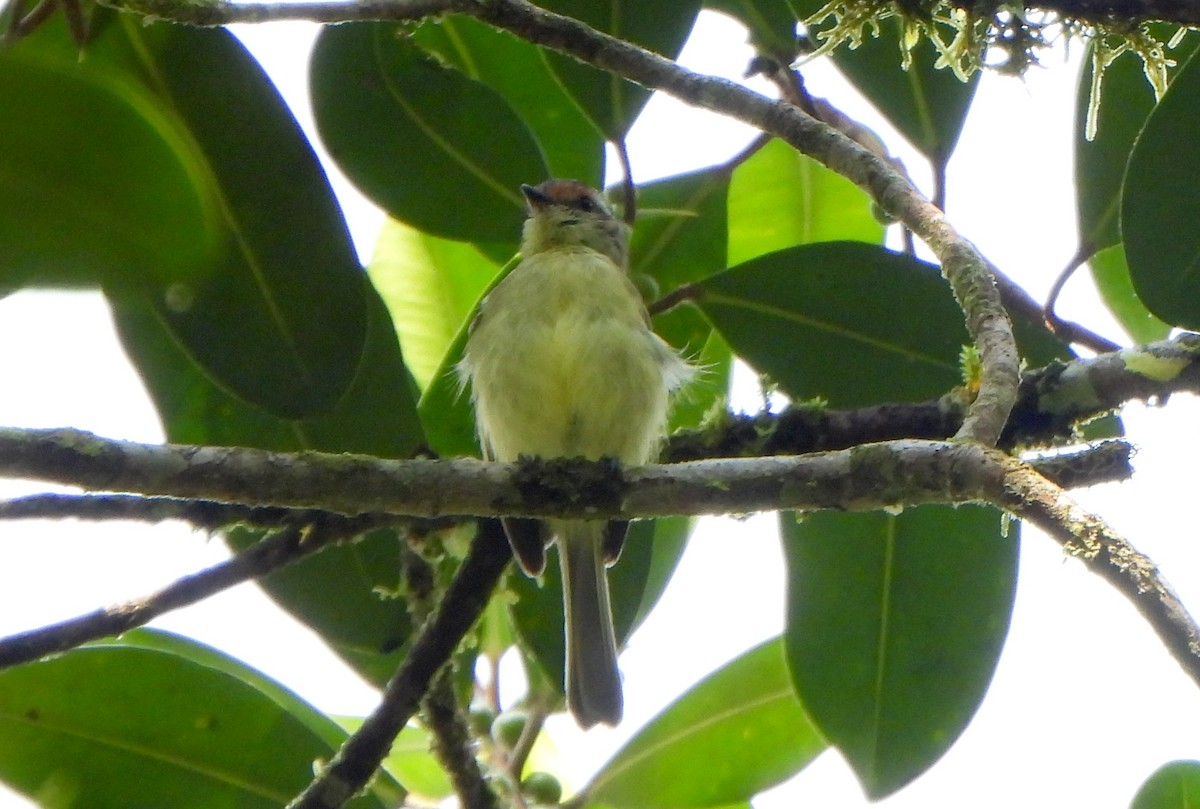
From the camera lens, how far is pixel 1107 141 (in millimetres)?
2838

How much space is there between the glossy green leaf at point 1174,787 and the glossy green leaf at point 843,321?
0.91 metres

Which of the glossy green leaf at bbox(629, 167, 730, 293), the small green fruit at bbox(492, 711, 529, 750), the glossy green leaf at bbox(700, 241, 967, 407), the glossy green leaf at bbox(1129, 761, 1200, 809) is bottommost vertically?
the glossy green leaf at bbox(1129, 761, 1200, 809)

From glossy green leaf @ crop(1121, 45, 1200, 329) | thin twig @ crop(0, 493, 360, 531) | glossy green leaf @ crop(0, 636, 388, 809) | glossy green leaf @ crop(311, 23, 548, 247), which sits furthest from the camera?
glossy green leaf @ crop(311, 23, 548, 247)

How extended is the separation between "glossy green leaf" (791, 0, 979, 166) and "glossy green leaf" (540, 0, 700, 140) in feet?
1.01

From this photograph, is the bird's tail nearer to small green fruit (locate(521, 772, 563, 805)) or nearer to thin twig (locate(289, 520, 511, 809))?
small green fruit (locate(521, 772, 563, 805))

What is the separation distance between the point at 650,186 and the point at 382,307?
0.94 meters

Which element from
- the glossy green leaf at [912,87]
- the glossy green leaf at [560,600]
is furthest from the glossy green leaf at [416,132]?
the glossy green leaf at [560,600]

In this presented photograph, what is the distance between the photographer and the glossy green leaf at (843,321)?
271cm

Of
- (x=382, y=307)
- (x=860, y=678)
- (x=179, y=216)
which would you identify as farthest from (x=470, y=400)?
(x=860, y=678)

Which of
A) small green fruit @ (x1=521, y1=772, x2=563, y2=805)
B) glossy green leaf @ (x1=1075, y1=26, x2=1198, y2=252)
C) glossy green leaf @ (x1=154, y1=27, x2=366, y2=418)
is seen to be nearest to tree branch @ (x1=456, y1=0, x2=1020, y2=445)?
glossy green leaf @ (x1=154, y1=27, x2=366, y2=418)

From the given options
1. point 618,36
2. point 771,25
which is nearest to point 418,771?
point 618,36

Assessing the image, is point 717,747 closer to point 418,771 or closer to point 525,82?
point 418,771

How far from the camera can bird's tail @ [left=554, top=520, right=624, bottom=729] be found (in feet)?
9.72

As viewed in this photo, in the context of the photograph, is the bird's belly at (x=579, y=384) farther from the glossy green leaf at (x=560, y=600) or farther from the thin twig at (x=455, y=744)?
the thin twig at (x=455, y=744)
